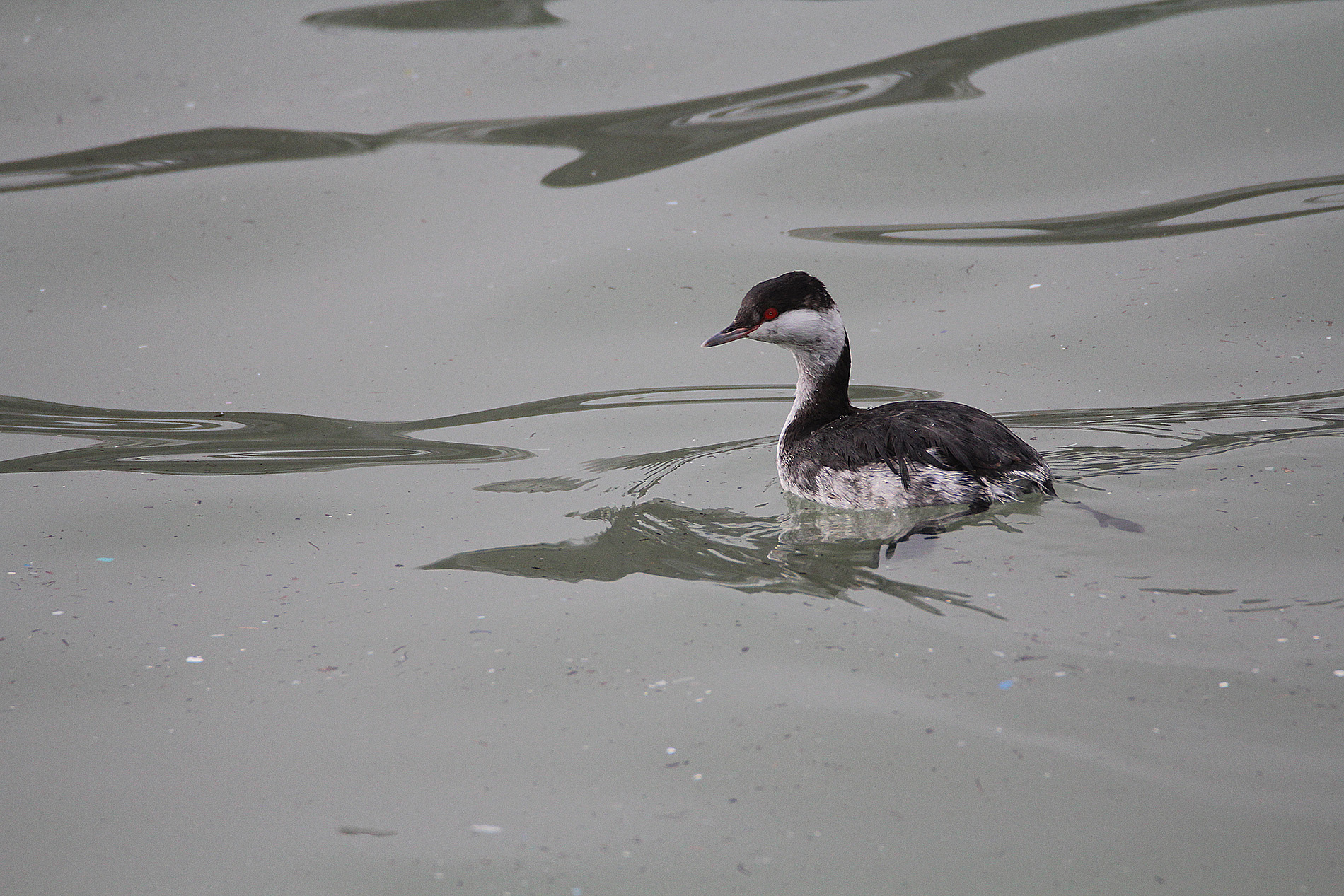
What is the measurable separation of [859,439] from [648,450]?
104 centimetres

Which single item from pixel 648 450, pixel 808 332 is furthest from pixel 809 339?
pixel 648 450

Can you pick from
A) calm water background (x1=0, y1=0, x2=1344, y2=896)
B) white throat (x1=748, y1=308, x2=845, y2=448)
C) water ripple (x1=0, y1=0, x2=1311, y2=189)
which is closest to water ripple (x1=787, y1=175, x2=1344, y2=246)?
calm water background (x1=0, y1=0, x2=1344, y2=896)

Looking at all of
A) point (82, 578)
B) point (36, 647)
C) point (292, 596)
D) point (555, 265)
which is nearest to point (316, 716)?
point (292, 596)

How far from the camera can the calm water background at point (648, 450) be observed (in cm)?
317

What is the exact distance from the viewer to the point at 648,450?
17.6ft

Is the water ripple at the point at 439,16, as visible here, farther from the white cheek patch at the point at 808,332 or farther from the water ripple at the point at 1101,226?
the white cheek patch at the point at 808,332

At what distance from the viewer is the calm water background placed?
10.4 feet

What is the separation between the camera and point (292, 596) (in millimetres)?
4391

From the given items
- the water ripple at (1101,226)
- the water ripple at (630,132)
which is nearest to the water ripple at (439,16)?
the water ripple at (630,132)

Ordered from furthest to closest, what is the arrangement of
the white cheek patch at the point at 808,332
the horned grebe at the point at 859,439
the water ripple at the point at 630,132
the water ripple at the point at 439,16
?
the water ripple at the point at 439,16
the water ripple at the point at 630,132
the white cheek patch at the point at 808,332
the horned grebe at the point at 859,439

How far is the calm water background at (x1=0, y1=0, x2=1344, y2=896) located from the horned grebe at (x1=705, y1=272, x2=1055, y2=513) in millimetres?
159

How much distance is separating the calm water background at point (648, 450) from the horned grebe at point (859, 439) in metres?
0.16

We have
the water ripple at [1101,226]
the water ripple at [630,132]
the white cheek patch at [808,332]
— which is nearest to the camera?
the white cheek patch at [808,332]

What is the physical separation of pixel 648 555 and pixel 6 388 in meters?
3.69
